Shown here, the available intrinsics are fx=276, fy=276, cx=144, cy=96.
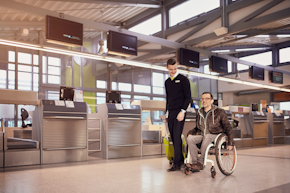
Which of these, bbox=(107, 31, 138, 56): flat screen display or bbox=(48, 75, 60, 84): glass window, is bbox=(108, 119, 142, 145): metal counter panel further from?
bbox=(48, 75, 60, 84): glass window

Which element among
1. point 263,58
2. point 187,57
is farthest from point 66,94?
point 263,58

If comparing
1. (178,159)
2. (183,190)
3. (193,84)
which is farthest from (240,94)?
(183,190)

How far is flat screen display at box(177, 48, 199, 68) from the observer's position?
8.28m

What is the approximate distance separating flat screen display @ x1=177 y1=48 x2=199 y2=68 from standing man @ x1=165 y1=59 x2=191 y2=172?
4.33 metres

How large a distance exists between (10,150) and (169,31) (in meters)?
6.84

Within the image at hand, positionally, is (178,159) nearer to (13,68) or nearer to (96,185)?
(96,185)

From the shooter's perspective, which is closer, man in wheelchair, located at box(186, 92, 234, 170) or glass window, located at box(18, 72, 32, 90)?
man in wheelchair, located at box(186, 92, 234, 170)

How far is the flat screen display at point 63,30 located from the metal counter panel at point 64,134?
5.38 feet

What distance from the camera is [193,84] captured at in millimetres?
19203

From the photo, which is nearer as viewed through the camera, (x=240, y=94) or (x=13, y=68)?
(x=13, y=68)

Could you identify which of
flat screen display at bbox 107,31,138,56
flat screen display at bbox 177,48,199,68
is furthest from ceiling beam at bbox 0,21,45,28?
flat screen display at bbox 177,48,199,68

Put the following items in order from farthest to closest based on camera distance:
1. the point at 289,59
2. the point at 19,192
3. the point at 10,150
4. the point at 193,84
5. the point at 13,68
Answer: the point at 193,84 < the point at 289,59 < the point at 13,68 < the point at 10,150 < the point at 19,192

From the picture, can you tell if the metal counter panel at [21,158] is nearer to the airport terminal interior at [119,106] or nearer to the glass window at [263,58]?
the airport terminal interior at [119,106]

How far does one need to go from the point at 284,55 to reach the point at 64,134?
13.3m
